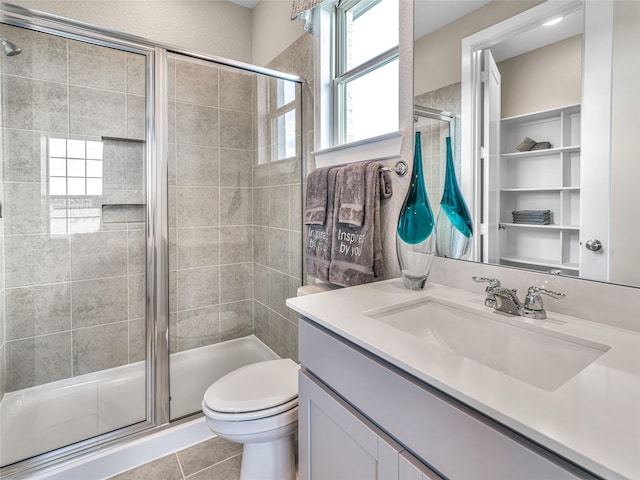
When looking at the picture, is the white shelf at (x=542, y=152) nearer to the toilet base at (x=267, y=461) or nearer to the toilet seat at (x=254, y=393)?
the toilet seat at (x=254, y=393)

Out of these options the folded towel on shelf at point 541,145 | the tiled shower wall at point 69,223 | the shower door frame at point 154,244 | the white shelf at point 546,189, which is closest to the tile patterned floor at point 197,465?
the shower door frame at point 154,244

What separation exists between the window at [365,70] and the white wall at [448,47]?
229mm

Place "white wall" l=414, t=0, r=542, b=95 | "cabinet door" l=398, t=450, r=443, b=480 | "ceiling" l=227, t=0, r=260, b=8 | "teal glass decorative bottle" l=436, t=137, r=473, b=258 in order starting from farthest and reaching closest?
"ceiling" l=227, t=0, r=260, b=8 → "teal glass decorative bottle" l=436, t=137, r=473, b=258 → "white wall" l=414, t=0, r=542, b=95 → "cabinet door" l=398, t=450, r=443, b=480

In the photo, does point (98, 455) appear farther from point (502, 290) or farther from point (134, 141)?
point (502, 290)

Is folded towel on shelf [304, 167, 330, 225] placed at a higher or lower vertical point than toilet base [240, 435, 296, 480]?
higher

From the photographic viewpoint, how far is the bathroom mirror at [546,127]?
2.42 feet

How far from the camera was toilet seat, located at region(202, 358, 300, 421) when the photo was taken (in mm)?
1181

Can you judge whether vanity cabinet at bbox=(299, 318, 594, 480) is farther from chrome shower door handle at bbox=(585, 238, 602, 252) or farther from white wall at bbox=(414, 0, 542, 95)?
white wall at bbox=(414, 0, 542, 95)

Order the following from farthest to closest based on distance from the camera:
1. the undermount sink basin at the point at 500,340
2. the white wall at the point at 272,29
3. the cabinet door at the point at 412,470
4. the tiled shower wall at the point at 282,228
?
the white wall at the point at 272,29 < the tiled shower wall at the point at 282,228 < the undermount sink basin at the point at 500,340 < the cabinet door at the point at 412,470

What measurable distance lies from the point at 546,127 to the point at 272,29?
6.44ft

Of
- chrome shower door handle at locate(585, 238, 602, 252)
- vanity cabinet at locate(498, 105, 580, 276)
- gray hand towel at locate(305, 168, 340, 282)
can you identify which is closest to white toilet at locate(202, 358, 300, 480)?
gray hand towel at locate(305, 168, 340, 282)

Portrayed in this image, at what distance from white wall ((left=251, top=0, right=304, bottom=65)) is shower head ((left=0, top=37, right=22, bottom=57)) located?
1332mm

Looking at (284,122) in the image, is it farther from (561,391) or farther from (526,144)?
(561,391)

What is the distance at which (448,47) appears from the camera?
1.11m
